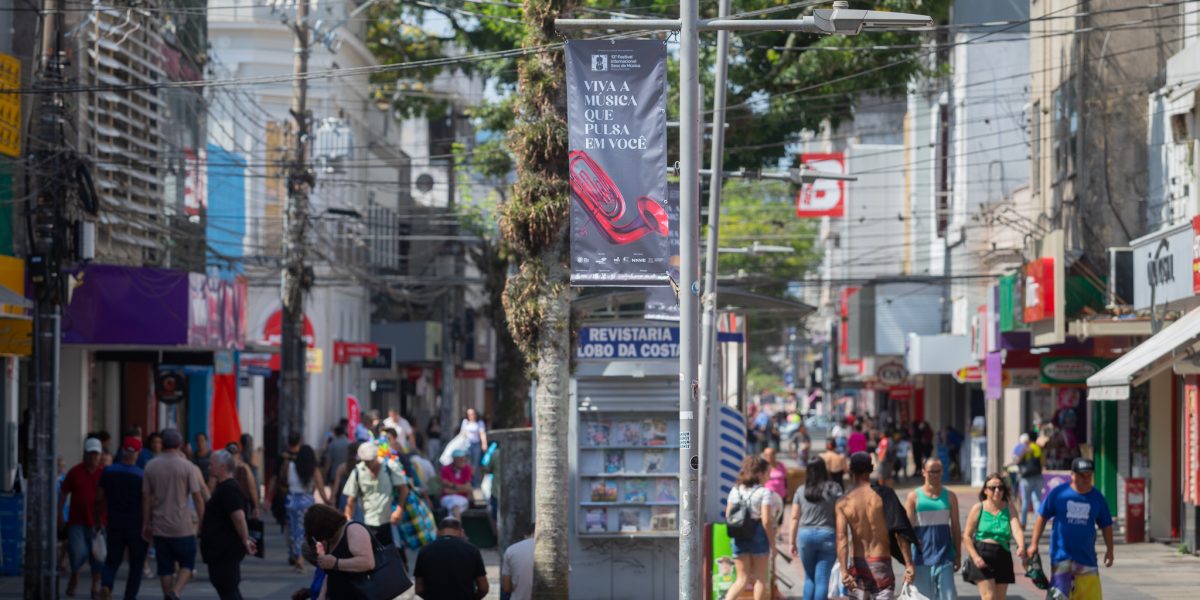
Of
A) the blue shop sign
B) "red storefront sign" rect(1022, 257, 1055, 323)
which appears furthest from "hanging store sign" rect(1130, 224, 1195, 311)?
the blue shop sign

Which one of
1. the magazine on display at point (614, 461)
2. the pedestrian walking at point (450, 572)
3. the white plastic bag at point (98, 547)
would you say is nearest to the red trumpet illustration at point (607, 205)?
the pedestrian walking at point (450, 572)

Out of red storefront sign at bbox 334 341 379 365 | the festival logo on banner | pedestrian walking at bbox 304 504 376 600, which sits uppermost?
the festival logo on banner

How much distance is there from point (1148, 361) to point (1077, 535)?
4712 mm

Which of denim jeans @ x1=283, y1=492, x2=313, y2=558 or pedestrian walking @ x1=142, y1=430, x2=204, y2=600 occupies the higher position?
pedestrian walking @ x1=142, y1=430, x2=204, y2=600

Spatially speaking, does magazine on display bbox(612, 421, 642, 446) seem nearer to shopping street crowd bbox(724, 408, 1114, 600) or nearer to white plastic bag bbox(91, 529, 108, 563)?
shopping street crowd bbox(724, 408, 1114, 600)

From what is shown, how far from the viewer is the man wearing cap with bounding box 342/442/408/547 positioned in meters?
19.1

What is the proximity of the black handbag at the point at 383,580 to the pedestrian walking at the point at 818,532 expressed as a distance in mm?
5346

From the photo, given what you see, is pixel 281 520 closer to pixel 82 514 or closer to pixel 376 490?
pixel 82 514

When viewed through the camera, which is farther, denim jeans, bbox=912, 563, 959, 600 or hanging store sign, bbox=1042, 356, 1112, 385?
hanging store sign, bbox=1042, 356, 1112, 385

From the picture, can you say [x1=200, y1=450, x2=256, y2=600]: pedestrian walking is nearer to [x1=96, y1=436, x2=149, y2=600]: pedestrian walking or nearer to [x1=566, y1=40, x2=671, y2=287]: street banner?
[x1=96, y1=436, x2=149, y2=600]: pedestrian walking

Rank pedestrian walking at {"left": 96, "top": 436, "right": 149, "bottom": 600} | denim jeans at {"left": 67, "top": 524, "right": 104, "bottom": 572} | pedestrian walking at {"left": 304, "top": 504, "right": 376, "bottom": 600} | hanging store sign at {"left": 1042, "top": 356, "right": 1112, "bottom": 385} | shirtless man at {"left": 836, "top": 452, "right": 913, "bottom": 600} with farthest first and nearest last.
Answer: hanging store sign at {"left": 1042, "top": 356, "right": 1112, "bottom": 385} → denim jeans at {"left": 67, "top": 524, "right": 104, "bottom": 572} → pedestrian walking at {"left": 96, "top": 436, "right": 149, "bottom": 600} → shirtless man at {"left": 836, "top": 452, "right": 913, "bottom": 600} → pedestrian walking at {"left": 304, "top": 504, "right": 376, "bottom": 600}

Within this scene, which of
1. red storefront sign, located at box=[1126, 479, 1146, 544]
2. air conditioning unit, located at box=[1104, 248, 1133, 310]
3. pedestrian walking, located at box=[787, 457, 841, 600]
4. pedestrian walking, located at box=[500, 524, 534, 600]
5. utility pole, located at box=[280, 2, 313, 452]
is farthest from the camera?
utility pole, located at box=[280, 2, 313, 452]

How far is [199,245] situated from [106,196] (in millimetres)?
6024

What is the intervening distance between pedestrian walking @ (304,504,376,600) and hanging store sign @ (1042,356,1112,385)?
1896cm
